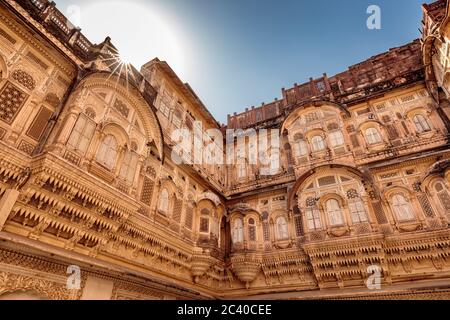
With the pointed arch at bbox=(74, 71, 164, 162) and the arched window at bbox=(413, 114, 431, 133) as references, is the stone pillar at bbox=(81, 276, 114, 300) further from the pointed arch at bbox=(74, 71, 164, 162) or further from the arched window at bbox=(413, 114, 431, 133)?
the arched window at bbox=(413, 114, 431, 133)

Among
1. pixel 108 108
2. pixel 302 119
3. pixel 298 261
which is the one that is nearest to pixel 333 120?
pixel 302 119

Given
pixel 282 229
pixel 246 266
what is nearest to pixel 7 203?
pixel 246 266

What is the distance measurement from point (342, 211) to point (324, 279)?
316 centimetres

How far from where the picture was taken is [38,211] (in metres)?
6.82

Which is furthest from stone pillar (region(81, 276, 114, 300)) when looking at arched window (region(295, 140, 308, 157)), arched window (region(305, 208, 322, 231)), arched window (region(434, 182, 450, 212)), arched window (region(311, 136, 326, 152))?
arched window (region(434, 182, 450, 212))

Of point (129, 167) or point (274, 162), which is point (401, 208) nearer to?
point (274, 162)

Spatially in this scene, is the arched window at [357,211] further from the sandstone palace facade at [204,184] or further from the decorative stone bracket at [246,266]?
the decorative stone bracket at [246,266]

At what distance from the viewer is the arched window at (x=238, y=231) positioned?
1357cm

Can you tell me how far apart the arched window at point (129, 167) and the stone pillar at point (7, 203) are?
3059mm

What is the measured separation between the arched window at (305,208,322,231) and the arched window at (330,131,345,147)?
4092 millimetres

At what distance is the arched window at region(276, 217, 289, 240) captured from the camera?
1323cm

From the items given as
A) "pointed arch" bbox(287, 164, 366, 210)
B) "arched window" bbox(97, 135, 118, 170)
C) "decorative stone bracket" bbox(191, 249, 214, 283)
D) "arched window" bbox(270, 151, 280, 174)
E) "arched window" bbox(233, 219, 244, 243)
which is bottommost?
"decorative stone bracket" bbox(191, 249, 214, 283)

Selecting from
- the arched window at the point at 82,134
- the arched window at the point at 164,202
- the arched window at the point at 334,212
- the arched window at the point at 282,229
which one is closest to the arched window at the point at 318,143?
the arched window at the point at 334,212
